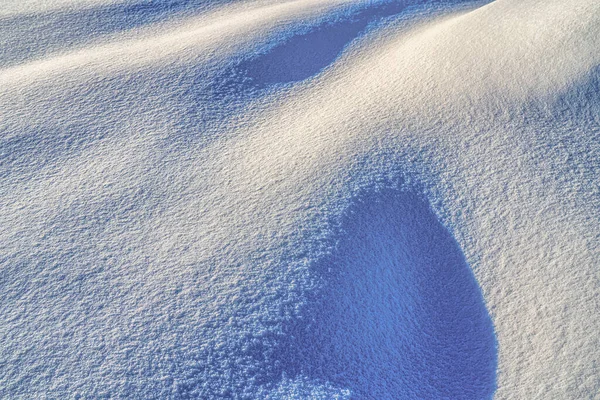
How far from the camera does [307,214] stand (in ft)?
5.40

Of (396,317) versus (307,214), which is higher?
(307,214)

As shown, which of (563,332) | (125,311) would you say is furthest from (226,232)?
(563,332)

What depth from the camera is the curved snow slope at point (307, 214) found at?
1.35 meters

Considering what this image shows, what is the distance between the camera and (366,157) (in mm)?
1833

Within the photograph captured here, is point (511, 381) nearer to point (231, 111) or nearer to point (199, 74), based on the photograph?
point (231, 111)

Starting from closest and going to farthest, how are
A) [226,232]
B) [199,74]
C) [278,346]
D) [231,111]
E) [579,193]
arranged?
[278,346]
[226,232]
[579,193]
[231,111]
[199,74]

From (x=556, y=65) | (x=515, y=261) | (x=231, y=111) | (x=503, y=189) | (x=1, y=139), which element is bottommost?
(x=515, y=261)

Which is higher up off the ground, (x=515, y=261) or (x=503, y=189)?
(x=503, y=189)

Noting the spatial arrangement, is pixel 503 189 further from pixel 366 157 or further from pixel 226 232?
pixel 226 232

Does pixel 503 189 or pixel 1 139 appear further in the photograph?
pixel 1 139

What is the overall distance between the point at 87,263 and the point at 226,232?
1.26 ft

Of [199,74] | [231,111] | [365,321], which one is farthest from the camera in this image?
[199,74]

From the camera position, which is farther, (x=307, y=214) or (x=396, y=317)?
(x=307, y=214)

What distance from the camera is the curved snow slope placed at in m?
1.35
